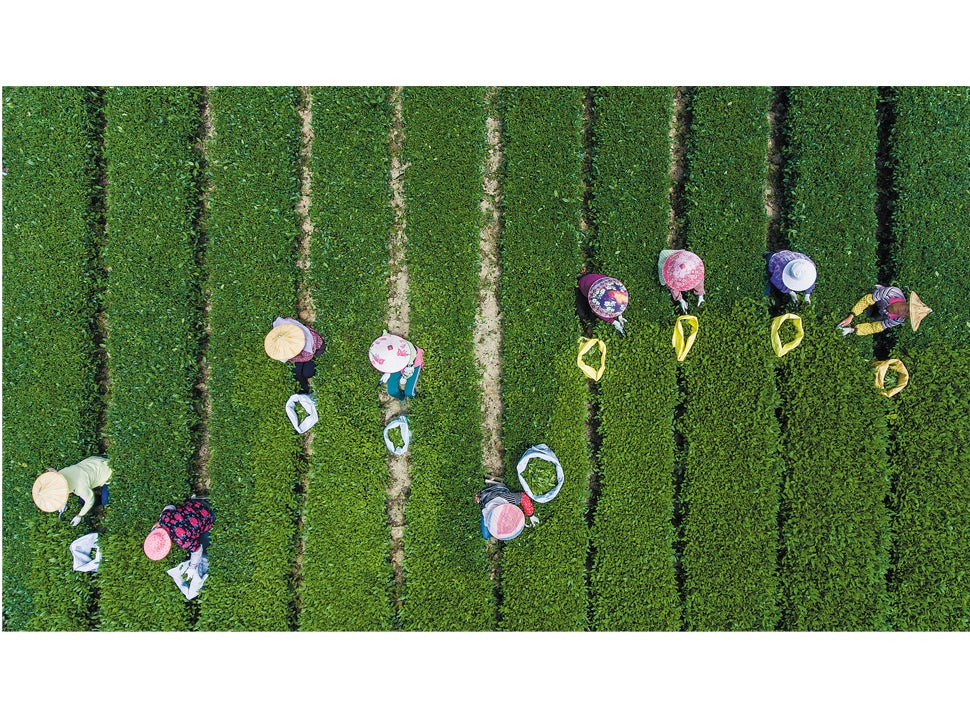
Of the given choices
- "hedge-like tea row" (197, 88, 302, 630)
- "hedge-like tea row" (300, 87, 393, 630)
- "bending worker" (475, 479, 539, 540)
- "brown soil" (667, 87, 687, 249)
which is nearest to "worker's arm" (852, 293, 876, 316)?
"brown soil" (667, 87, 687, 249)

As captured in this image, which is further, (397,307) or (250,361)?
(397,307)

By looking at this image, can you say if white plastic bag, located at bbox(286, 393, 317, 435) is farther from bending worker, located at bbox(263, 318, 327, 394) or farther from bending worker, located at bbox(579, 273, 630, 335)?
bending worker, located at bbox(579, 273, 630, 335)

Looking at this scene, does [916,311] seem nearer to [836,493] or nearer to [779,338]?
[779,338]

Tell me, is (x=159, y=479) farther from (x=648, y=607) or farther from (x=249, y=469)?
(x=648, y=607)

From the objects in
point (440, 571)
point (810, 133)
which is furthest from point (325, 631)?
point (810, 133)

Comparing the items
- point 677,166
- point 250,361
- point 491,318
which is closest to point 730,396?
point 677,166
